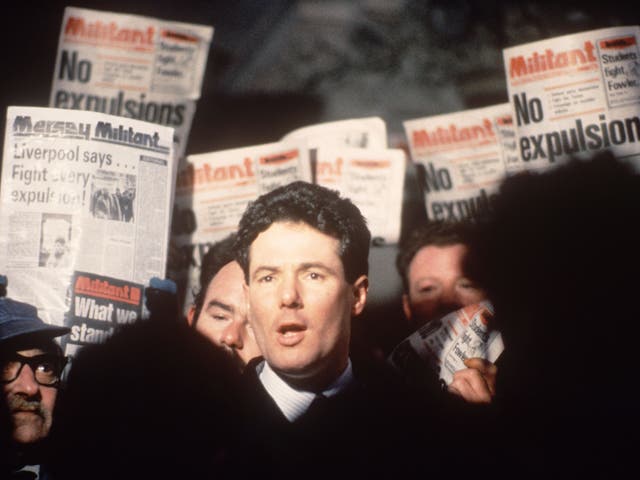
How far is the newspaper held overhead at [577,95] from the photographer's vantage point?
1860mm

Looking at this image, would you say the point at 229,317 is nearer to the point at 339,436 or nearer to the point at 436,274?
the point at 339,436

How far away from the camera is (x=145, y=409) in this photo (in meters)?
1.62

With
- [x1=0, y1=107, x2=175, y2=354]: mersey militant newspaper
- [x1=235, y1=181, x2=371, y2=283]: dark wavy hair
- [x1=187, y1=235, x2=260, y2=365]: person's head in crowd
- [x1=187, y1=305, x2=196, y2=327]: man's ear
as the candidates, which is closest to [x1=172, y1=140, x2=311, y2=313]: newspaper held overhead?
[x1=187, y1=305, x2=196, y2=327]: man's ear

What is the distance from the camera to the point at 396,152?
2.07 m

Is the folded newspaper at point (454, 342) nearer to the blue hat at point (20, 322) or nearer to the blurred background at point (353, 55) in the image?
the blue hat at point (20, 322)

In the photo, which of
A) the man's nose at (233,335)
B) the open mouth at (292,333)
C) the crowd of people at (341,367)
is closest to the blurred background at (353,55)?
the crowd of people at (341,367)

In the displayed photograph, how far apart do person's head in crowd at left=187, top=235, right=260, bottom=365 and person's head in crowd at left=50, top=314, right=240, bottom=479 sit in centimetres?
4

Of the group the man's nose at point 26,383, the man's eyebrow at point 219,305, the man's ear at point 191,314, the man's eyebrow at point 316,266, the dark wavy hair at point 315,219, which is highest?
the dark wavy hair at point 315,219

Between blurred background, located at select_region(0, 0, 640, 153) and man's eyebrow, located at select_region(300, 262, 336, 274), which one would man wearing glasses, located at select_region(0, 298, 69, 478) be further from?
blurred background, located at select_region(0, 0, 640, 153)

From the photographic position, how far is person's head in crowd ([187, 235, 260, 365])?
5.53ft

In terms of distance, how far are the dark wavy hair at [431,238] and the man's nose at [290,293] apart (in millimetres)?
848

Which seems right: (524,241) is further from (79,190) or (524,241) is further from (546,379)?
(79,190)

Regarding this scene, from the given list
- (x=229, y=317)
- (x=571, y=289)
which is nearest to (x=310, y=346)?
(x=229, y=317)

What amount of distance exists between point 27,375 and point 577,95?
5.36ft
